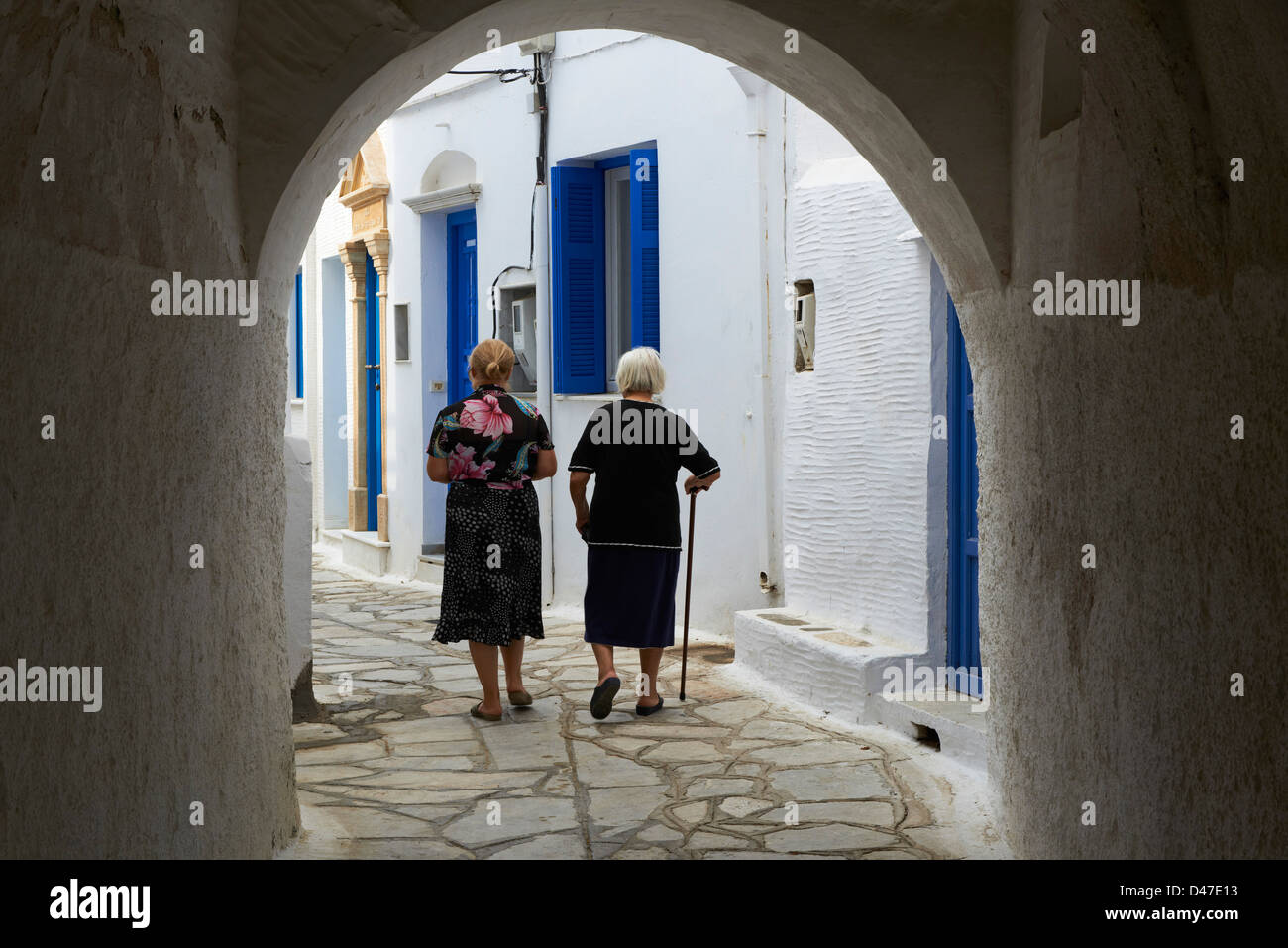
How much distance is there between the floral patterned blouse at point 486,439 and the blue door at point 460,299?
5293mm

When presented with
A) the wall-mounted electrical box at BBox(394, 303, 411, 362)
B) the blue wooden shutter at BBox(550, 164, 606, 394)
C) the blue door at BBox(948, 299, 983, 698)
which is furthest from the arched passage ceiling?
the wall-mounted electrical box at BBox(394, 303, 411, 362)

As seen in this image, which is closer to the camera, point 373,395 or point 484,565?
point 484,565

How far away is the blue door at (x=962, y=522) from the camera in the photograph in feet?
19.1

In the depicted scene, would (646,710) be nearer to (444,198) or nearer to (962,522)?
(962,522)

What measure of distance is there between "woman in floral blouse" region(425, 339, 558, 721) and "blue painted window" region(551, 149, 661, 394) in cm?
338

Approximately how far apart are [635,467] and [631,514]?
20 cm

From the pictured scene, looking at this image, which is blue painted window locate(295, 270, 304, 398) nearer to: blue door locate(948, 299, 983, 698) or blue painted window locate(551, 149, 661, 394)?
blue painted window locate(551, 149, 661, 394)

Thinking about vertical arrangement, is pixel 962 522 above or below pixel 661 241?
below

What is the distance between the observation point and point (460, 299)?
1143cm

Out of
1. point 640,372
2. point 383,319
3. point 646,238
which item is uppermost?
point 646,238

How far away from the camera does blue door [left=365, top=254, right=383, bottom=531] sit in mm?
12820

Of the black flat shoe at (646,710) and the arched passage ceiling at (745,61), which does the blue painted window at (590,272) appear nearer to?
the black flat shoe at (646,710)

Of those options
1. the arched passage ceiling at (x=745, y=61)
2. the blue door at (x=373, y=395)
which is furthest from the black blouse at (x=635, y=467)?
the blue door at (x=373, y=395)

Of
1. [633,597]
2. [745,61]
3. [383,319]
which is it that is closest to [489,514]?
[633,597]
